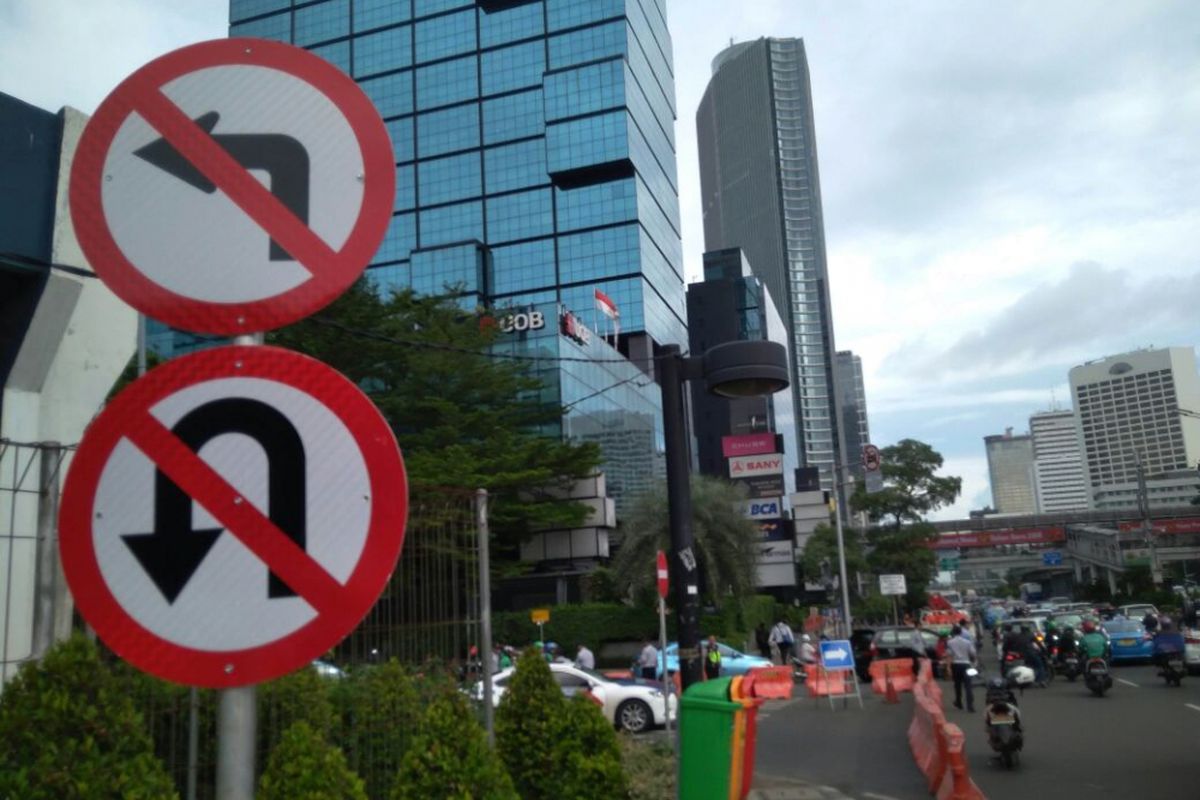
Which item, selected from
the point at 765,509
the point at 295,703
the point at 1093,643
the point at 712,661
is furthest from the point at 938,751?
the point at 765,509

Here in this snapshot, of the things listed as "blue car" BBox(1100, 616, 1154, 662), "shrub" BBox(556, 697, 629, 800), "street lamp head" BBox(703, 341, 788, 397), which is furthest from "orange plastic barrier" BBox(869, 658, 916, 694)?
"shrub" BBox(556, 697, 629, 800)

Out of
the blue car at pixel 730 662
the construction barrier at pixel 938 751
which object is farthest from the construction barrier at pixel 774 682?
the construction barrier at pixel 938 751

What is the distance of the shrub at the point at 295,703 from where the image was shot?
7121mm

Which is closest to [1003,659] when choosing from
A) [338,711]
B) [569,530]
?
[338,711]

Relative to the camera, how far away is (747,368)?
10336mm

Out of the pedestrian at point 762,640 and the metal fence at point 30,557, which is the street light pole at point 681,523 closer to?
the metal fence at point 30,557

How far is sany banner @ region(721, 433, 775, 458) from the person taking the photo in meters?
66.6

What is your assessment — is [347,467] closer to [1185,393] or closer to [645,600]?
[645,600]

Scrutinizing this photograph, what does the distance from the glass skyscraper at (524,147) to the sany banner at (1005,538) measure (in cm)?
3181

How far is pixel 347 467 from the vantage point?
1931 millimetres

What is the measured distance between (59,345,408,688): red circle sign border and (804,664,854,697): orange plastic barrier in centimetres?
2134

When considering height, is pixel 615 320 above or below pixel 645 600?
above

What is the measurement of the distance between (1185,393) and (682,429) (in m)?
217

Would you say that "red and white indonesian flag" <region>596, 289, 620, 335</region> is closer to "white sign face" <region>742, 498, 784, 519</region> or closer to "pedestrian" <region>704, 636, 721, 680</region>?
"white sign face" <region>742, 498, 784, 519</region>
